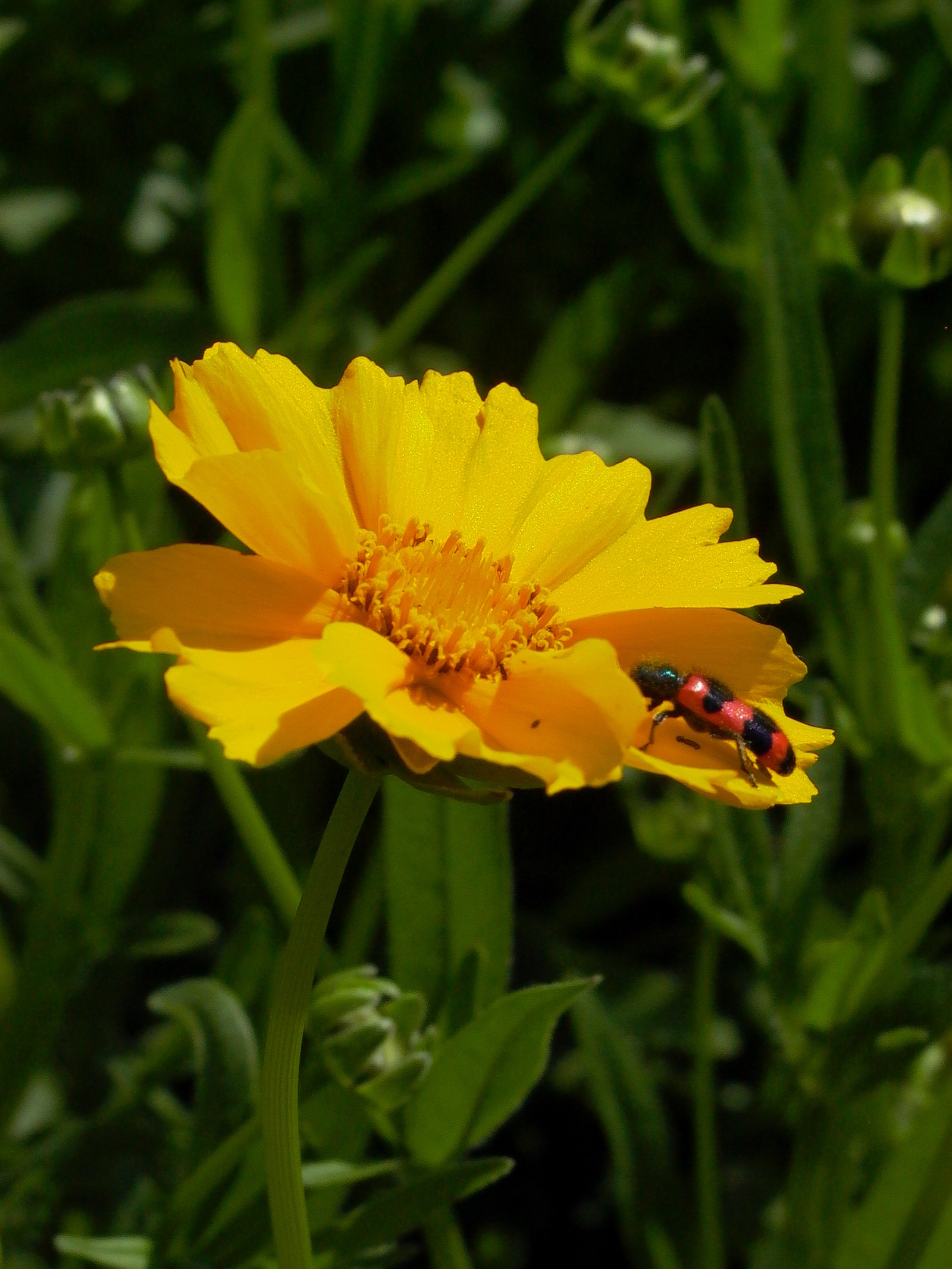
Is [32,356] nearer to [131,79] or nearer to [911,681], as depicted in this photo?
[131,79]

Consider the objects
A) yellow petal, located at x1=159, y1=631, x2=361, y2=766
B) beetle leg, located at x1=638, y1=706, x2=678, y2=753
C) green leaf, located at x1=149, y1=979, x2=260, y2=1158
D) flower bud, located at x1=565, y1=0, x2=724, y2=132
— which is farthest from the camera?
flower bud, located at x1=565, y1=0, x2=724, y2=132

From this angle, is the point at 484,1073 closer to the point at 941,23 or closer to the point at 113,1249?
the point at 113,1249

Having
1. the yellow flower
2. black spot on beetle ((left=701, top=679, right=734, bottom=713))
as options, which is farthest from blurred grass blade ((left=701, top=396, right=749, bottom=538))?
black spot on beetle ((left=701, top=679, right=734, bottom=713))

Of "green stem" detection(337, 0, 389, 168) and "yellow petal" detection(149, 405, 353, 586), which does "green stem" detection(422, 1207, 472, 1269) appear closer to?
"yellow petal" detection(149, 405, 353, 586)

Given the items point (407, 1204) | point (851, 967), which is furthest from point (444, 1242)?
point (851, 967)

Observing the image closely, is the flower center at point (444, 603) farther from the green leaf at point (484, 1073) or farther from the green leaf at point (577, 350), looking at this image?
the green leaf at point (577, 350)
